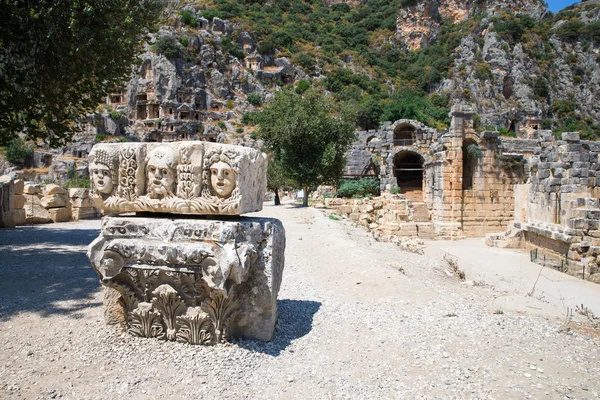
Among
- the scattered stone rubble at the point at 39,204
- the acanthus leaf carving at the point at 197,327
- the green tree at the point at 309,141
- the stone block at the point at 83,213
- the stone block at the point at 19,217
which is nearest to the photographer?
the acanthus leaf carving at the point at 197,327

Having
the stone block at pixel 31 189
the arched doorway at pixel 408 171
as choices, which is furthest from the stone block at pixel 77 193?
the arched doorway at pixel 408 171

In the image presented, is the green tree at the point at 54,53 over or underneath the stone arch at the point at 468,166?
over

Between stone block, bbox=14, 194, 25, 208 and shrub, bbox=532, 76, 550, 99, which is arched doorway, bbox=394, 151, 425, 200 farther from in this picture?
shrub, bbox=532, 76, 550, 99

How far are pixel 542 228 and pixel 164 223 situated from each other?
11.5 m

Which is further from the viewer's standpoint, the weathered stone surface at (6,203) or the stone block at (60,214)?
the stone block at (60,214)

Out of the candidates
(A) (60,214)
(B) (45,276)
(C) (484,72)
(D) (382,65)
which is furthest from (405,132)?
(D) (382,65)

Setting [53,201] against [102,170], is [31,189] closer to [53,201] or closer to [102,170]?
[53,201]

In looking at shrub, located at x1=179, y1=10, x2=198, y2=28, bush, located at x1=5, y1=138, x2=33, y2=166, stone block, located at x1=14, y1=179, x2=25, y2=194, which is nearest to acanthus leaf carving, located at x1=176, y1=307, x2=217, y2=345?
stone block, located at x1=14, y1=179, x2=25, y2=194

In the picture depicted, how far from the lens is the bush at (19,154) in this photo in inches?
1703

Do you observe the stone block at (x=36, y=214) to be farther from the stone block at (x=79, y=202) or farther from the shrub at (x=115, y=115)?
the shrub at (x=115, y=115)

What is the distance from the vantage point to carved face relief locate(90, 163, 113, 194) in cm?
374

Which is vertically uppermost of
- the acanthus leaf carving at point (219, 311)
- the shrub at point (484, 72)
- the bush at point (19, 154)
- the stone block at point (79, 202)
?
the shrub at point (484, 72)

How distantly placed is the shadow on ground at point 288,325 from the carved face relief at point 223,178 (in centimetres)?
141

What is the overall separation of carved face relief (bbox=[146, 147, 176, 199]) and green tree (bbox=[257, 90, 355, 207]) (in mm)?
16779
